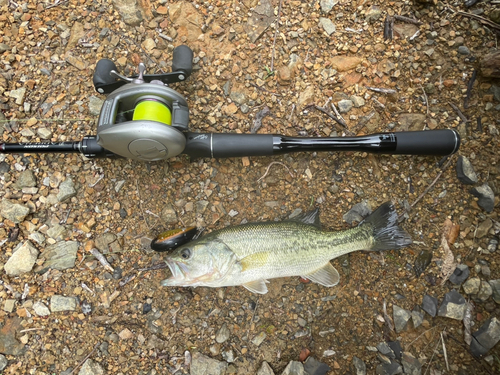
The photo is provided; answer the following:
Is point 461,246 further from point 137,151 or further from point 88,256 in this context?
point 88,256

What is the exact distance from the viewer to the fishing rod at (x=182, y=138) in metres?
3.17

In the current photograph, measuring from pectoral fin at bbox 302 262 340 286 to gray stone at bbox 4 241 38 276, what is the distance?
9.63 feet

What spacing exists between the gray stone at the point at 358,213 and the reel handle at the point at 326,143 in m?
0.66

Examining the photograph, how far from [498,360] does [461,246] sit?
1.20 m

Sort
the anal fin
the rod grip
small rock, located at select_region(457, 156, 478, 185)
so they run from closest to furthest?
the rod grip < the anal fin < small rock, located at select_region(457, 156, 478, 185)

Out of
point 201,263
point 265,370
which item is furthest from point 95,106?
point 265,370

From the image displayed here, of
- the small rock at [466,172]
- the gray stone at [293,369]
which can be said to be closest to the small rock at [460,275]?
the small rock at [466,172]

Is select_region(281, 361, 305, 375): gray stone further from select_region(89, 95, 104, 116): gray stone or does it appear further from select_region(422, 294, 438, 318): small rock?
select_region(89, 95, 104, 116): gray stone

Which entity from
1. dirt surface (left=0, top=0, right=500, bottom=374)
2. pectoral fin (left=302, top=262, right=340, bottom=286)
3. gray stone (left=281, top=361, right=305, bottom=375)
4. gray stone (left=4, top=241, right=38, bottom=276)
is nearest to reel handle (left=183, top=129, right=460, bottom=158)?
dirt surface (left=0, top=0, right=500, bottom=374)

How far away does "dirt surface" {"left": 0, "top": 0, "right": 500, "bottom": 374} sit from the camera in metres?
3.73

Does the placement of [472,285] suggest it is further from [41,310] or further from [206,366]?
[41,310]

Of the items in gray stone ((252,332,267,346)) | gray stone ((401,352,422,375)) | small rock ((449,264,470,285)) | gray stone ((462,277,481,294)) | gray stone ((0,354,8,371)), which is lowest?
gray stone ((401,352,422,375))

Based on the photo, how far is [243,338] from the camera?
3740 millimetres

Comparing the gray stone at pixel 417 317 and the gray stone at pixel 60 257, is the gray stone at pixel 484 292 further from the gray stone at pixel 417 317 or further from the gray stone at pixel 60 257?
the gray stone at pixel 60 257
